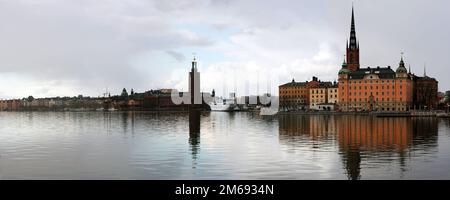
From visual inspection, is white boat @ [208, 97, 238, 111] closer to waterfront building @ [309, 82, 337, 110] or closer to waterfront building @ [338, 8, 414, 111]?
waterfront building @ [309, 82, 337, 110]

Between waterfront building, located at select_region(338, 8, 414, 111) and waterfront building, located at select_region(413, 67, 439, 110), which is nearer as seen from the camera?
waterfront building, located at select_region(338, 8, 414, 111)

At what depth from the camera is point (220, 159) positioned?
28312mm

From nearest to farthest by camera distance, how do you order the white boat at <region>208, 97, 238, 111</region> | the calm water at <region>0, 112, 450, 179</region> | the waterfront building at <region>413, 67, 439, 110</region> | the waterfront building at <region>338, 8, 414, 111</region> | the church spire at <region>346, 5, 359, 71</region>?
1. the calm water at <region>0, 112, 450, 179</region>
2. the waterfront building at <region>338, 8, 414, 111</region>
3. the waterfront building at <region>413, 67, 439, 110</region>
4. the church spire at <region>346, 5, 359, 71</region>
5. the white boat at <region>208, 97, 238, 111</region>

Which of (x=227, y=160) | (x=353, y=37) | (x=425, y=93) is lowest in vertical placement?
(x=227, y=160)

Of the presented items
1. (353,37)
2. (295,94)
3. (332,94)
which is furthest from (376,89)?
(295,94)

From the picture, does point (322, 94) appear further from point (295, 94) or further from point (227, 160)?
point (227, 160)

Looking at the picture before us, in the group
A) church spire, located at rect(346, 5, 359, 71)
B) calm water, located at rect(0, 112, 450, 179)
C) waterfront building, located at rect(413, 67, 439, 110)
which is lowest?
calm water, located at rect(0, 112, 450, 179)

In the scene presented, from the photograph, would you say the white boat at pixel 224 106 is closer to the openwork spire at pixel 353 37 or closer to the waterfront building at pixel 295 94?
the waterfront building at pixel 295 94

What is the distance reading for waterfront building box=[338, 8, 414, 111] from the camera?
13875 centimetres

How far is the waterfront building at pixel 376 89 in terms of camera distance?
13875 centimetres

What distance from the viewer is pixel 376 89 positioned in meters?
142

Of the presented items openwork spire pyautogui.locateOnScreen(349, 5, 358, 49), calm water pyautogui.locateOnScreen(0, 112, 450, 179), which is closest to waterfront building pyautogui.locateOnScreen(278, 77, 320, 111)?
openwork spire pyautogui.locateOnScreen(349, 5, 358, 49)
